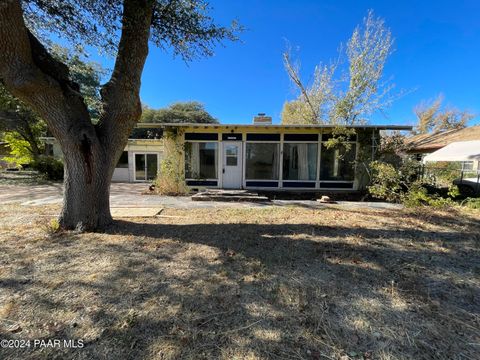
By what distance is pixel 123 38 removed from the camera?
13.9 feet

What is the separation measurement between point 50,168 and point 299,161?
1437cm

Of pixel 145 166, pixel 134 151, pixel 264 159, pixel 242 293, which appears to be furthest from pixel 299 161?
pixel 134 151

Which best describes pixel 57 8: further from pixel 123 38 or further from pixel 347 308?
pixel 347 308

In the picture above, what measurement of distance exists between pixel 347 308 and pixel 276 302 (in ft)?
2.11

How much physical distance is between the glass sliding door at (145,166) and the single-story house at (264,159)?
5079 mm

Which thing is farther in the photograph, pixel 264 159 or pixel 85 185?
pixel 264 159

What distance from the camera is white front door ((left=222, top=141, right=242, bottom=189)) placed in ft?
35.4

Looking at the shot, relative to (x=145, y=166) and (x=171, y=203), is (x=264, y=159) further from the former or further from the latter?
(x=145, y=166)

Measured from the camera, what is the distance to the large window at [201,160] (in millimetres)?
10828

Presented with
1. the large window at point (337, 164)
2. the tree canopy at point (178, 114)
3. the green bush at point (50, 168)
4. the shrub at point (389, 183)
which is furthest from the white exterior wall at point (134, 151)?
the tree canopy at point (178, 114)

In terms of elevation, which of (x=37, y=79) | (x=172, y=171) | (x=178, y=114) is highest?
(x=178, y=114)

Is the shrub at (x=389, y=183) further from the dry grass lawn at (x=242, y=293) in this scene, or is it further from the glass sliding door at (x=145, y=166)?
the glass sliding door at (x=145, y=166)

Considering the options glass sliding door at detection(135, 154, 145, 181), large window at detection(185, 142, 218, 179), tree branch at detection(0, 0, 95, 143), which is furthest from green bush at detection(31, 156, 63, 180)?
tree branch at detection(0, 0, 95, 143)

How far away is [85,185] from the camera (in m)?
4.02
